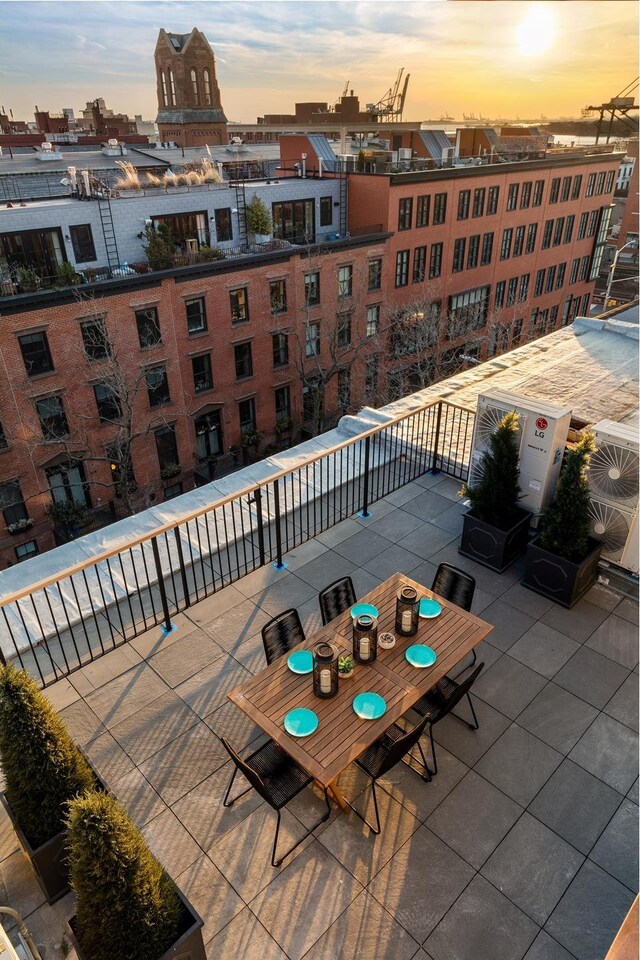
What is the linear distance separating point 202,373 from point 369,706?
24216 millimetres

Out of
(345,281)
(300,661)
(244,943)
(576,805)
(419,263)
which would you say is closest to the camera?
(244,943)

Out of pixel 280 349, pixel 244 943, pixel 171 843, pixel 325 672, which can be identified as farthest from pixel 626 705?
pixel 280 349

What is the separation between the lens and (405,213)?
33312 millimetres

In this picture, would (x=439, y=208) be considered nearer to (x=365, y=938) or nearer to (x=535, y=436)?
(x=535, y=436)

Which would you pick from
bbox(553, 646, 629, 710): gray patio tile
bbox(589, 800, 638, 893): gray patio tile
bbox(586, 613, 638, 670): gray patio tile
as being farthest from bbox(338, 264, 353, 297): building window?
bbox(589, 800, 638, 893): gray patio tile

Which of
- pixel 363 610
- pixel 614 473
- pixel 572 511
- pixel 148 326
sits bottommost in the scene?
pixel 148 326

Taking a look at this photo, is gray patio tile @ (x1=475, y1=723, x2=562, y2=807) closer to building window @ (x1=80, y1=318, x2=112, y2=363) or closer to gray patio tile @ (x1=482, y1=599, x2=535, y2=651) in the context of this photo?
gray patio tile @ (x1=482, y1=599, x2=535, y2=651)

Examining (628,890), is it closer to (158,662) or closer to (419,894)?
(419,894)

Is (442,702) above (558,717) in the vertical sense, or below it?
above

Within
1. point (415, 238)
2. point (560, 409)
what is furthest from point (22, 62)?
point (560, 409)

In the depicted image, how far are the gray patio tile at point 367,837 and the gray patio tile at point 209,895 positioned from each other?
0.83 m

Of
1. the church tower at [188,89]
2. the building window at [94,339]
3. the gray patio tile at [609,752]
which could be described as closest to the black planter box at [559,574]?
the gray patio tile at [609,752]

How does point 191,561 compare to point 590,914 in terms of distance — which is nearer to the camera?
point 590,914

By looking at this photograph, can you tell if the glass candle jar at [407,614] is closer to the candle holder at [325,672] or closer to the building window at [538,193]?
the candle holder at [325,672]
